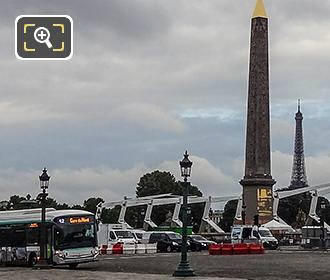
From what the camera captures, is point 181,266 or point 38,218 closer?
point 181,266

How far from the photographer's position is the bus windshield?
3157cm

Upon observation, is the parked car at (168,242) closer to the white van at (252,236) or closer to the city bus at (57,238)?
the white van at (252,236)

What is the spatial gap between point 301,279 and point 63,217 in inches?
455

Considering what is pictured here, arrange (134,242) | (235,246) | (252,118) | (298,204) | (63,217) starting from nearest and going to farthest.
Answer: (63,217), (235,246), (134,242), (252,118), (298,204)

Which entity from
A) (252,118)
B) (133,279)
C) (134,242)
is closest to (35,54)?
(133,279)

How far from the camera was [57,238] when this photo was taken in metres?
31.6

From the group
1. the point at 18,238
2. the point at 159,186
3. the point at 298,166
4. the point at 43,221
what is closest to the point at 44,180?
the point at 43,221

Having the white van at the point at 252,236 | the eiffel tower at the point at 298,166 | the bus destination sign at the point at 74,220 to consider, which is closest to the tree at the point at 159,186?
the eiffel tower at the point at 298,166

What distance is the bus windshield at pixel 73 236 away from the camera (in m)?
31.6

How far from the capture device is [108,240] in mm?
56281

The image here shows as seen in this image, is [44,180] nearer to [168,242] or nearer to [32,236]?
[32,236]

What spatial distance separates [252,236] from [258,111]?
12668 mm

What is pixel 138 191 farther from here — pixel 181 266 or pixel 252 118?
pixel 181 266

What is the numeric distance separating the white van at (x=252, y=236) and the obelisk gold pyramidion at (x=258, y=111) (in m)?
7.34
